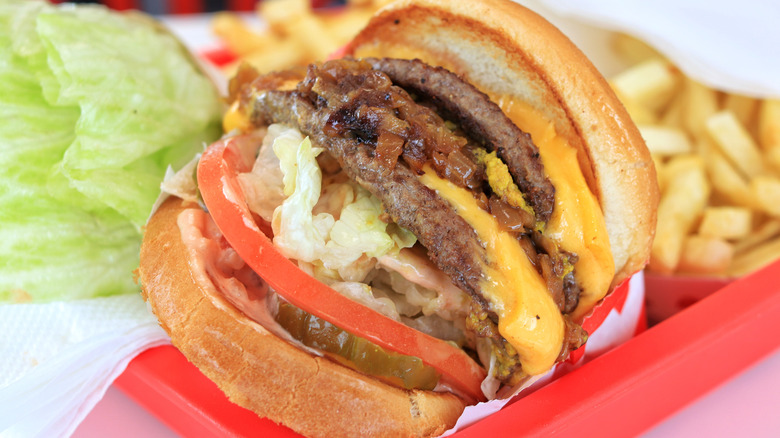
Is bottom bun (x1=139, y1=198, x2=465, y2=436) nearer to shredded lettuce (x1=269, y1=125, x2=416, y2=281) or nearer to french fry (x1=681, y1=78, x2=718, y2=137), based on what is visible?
shredded lettuce (x1=269, y1=125, x2=416, y2=281)

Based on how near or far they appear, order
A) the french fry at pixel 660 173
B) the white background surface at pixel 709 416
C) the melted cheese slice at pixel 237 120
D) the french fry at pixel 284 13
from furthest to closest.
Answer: the french fry at pixel 284 13 < the french fry at pixel 660 173 < the melted cheese slice at pixel 237 120 < the white background surface at pixel 709 416

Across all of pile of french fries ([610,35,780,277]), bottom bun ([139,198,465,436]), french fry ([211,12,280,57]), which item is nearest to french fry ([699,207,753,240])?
pile of french fries ([610,35,780,277])

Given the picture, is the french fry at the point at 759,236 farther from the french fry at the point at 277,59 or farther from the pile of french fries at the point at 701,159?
the french fry at the point at 277,59

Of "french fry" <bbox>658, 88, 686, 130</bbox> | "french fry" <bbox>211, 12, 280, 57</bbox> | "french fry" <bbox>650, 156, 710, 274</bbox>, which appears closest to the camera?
"french fry" <bbox>650, 156, 710, 274</bbox>

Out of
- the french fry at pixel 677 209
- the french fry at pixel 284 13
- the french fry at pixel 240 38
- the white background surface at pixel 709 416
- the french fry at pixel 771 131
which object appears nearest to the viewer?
the white background surface at pixel 709 416

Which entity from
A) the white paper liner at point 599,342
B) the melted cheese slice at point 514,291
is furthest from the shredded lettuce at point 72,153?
the white paper liner at point 599,342

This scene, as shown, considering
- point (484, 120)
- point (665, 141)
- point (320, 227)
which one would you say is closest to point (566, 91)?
point (484, 120)
